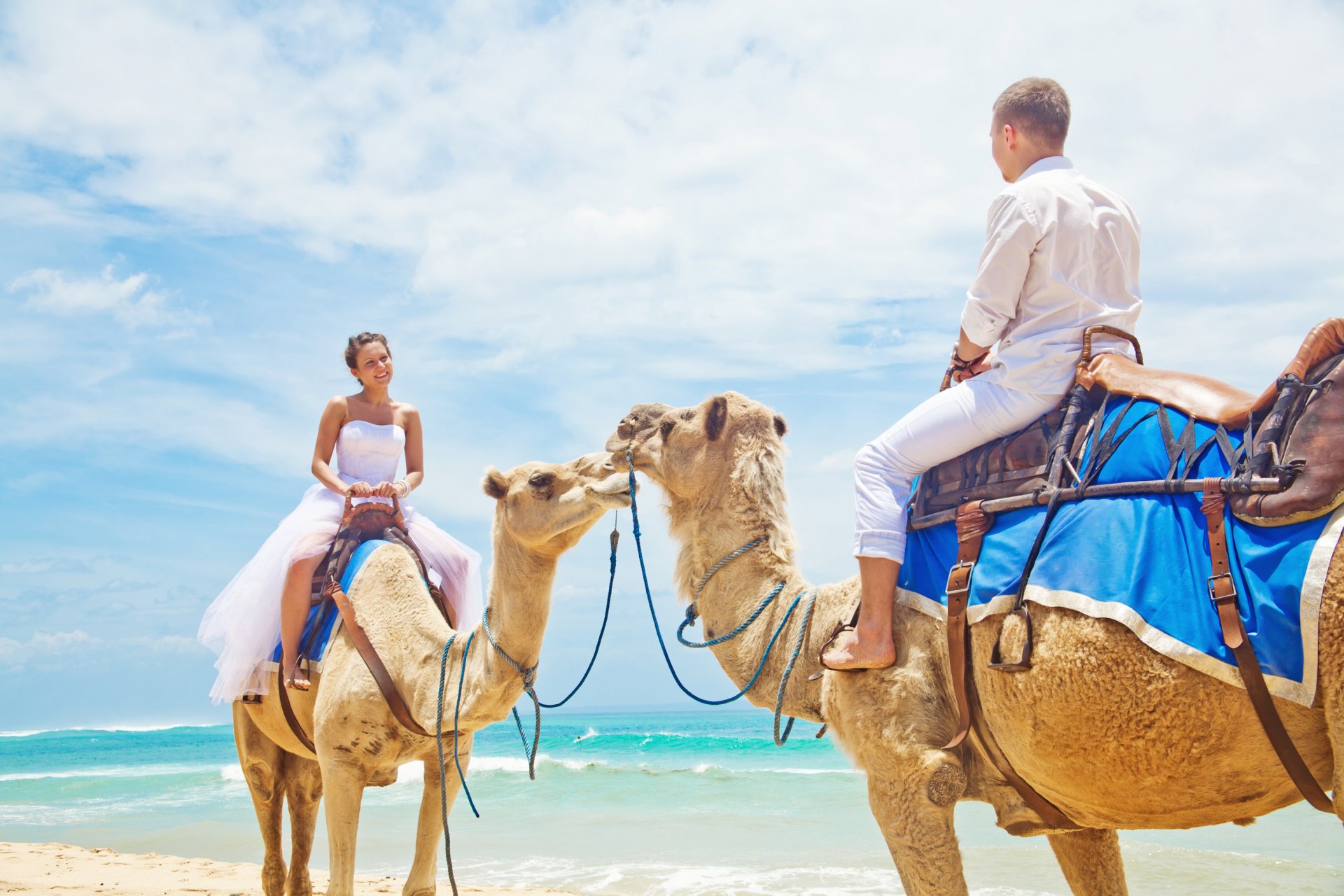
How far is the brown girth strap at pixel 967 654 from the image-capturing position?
3096 mm

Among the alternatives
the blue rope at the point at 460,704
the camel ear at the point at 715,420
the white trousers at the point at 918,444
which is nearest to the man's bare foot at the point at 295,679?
the blue rope at the point at 460,704

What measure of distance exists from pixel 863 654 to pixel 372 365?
5306 mm

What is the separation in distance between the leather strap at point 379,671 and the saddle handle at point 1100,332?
443 centimetres

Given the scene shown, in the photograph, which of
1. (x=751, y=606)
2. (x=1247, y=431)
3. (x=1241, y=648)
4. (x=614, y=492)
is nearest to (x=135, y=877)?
(x=614, y=492)

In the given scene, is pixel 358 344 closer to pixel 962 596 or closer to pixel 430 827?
pixel 430 827

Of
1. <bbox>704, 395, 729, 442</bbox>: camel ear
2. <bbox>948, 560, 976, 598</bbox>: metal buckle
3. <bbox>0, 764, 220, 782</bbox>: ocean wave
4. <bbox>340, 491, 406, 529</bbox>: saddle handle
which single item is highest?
<bbox>340, 491, 406, 529</bbox>: saddle handle

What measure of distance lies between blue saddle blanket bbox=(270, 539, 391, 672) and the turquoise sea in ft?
17.2

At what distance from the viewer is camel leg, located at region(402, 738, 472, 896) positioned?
594cm

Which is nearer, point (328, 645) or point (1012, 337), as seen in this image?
point (1012, 337)

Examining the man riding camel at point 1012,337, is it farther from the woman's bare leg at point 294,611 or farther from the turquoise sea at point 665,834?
the turquoise sea at point 665,834

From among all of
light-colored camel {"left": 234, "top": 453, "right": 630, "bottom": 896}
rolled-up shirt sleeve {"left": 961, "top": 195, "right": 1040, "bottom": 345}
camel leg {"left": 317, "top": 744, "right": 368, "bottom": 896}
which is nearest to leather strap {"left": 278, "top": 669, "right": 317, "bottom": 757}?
light-colored camel {"left": 234, "top": 453, "right": 630, "bottom": 896}

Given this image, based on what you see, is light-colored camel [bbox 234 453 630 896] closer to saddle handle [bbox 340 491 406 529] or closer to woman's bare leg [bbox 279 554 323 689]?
woman's bare leg [bbox 279 554 323 689]

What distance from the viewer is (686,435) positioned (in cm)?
405

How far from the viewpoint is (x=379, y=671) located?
6051 mm
